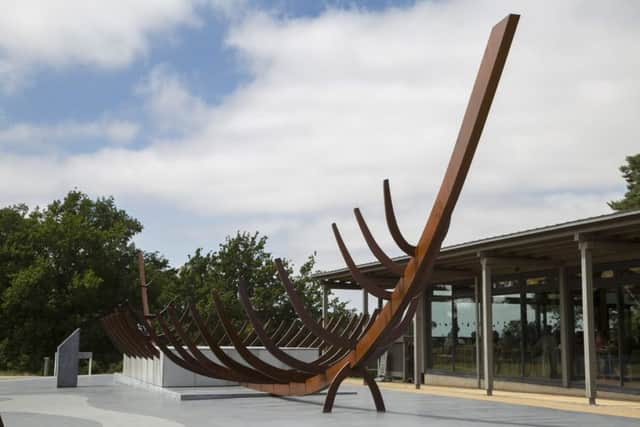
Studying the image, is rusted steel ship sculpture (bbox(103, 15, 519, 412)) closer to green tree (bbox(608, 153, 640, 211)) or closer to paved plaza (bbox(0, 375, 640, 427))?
paved plaza (bbox(0, 375, 640, 427))

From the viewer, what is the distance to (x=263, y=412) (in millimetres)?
9898

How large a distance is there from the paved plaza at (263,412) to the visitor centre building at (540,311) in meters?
2.22

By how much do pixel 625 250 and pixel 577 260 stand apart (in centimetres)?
275

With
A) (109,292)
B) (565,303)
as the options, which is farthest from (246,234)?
(565,303)

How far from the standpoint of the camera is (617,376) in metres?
13.6

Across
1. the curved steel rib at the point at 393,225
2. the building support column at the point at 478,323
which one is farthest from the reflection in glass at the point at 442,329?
the curved steel rib at the point at 393,225

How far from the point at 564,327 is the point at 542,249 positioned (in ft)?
7.43

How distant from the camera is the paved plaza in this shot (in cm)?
871

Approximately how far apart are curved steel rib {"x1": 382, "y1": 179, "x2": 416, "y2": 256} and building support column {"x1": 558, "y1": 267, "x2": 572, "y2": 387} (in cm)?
784

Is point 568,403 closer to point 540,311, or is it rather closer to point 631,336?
point 631,336

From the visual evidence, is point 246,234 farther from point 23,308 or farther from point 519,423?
point 519,423

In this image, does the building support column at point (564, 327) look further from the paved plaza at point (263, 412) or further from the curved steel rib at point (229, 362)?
the curved steel rib at point (229, 362)

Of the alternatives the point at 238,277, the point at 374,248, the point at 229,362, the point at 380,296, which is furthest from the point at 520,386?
the point at 238,277

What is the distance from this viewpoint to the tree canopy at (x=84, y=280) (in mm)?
31094
